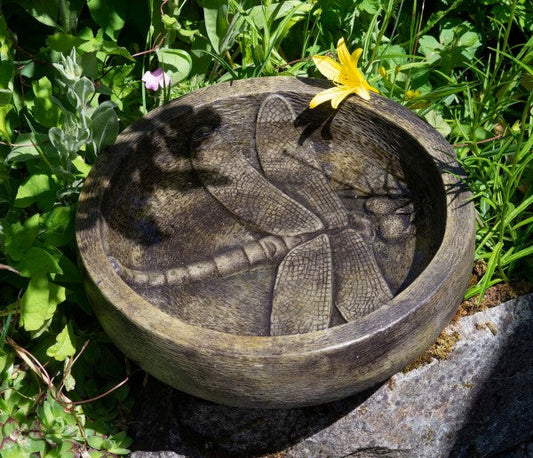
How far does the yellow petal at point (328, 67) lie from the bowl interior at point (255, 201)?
4.4 inches

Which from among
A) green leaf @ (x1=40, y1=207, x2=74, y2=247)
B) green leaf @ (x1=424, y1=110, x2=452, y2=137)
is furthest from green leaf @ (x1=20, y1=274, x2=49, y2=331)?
green leaf @ (x1=424, y1=110, x2=452, y2=137)

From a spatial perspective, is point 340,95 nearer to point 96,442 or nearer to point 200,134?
point 200,134

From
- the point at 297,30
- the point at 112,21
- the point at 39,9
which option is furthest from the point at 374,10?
the point at 39,9

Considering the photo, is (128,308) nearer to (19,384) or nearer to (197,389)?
(197,389)

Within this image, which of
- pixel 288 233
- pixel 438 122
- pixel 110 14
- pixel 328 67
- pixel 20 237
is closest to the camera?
pixel 20 237

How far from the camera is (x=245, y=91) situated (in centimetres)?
296

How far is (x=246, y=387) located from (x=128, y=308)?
40 centimetres

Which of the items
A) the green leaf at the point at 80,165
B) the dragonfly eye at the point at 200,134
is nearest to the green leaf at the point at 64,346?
the green leaf at the point at 80,165

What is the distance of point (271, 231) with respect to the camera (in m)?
3.10

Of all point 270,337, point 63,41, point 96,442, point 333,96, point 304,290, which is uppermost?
point 63,41

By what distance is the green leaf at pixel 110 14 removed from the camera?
10.4 ft

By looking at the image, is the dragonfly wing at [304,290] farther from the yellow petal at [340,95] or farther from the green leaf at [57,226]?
the green leaf at [57,226]

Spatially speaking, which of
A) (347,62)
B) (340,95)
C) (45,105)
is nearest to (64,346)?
(45,105)

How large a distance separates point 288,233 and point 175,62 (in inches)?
29.8
